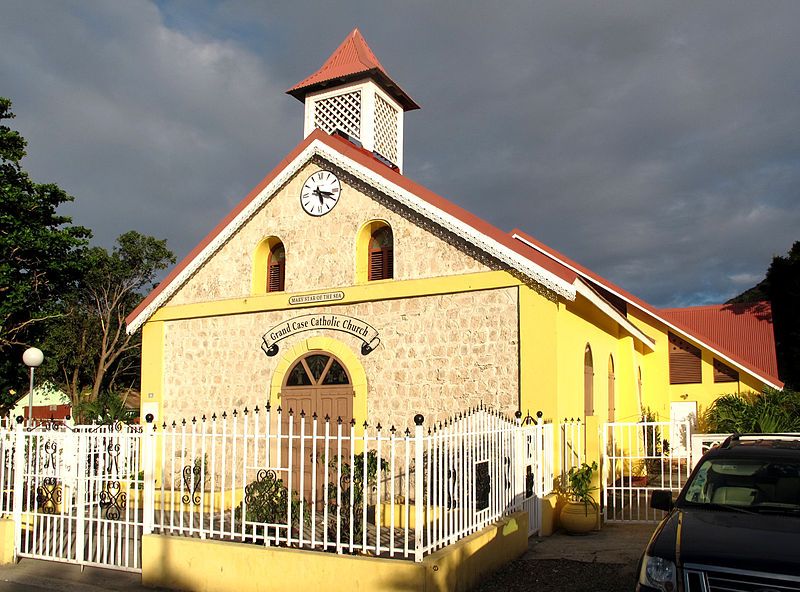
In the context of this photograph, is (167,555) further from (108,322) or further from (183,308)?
(108,322)

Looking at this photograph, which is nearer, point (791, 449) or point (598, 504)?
point (791, 449)

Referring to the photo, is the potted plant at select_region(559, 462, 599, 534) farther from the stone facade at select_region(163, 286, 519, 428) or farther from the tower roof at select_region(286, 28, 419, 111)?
the tower roof at select_region(286, 28, 419, 111)

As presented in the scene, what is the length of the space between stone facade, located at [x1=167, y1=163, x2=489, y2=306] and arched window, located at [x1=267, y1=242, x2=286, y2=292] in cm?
41

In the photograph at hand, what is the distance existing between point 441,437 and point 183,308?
33.3 ft

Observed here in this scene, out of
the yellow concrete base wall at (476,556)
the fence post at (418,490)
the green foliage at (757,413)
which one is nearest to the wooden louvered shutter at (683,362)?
the green foliage at (757,413)

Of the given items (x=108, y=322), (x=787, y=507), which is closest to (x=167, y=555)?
(x=787, y=507)

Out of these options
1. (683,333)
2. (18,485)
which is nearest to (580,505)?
(18,485)

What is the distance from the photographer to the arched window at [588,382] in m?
14.2

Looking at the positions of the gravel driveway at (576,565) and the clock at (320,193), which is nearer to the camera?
the gravel driveway at (576,565)

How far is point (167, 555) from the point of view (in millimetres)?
8266

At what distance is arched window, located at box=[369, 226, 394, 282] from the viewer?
13875 mm

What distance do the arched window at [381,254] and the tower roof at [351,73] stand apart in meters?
4.05

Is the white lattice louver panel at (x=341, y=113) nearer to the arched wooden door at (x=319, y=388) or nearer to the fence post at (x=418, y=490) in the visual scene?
the arched wooden door at (x=319, y=388)

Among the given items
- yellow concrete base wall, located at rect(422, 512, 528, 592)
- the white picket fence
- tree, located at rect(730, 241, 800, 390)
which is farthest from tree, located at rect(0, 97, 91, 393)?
tree, located at rect(730, 241, 800, 390)
